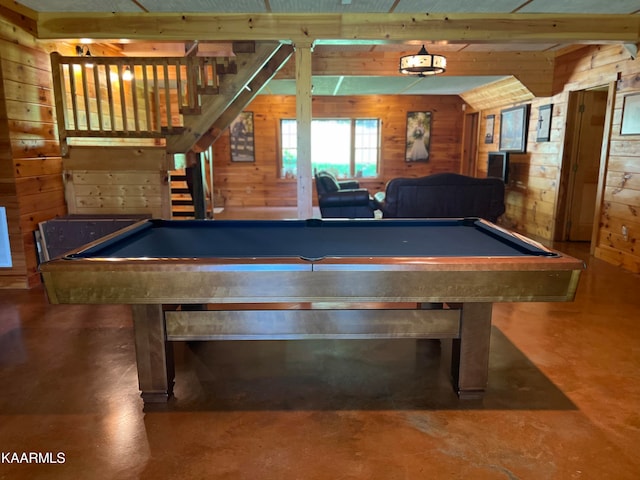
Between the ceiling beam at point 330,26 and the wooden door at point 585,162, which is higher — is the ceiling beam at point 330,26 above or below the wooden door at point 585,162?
above

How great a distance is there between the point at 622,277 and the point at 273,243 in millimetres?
3847

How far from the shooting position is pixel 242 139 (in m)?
9.75

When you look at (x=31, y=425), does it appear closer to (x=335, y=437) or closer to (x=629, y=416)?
(x=335, y=437)

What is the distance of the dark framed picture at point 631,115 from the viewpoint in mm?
4418

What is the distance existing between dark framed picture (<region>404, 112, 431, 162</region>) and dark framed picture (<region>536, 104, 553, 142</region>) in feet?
12.3

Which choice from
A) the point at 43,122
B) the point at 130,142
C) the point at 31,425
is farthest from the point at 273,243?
the point at 130,142

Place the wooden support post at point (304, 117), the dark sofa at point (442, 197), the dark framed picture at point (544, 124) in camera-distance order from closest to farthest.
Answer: the wooden support post at point (304, 117) < the dark sofa at point (442, 197) < the dark framed picture at point (544, 124)

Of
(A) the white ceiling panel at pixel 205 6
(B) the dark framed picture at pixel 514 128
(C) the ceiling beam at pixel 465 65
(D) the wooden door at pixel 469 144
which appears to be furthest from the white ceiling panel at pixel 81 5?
(D) the wooden door at pixel 469 144

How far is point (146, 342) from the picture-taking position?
2.21m

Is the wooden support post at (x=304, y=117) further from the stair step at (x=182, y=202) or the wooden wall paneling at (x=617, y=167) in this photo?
the wooden wall paneling at (x=617, y=167)

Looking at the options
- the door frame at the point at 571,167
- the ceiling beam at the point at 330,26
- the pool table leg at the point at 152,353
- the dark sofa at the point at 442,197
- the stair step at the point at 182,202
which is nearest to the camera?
the pool table leg at the point at 152,353

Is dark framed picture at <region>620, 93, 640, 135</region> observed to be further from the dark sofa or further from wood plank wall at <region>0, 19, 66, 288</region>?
wood plank wall at <region>0, 19, 66, 288</region>

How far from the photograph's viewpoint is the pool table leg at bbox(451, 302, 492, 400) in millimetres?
2203

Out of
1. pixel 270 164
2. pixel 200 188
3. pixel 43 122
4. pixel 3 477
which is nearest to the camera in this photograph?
pixel 3 477
